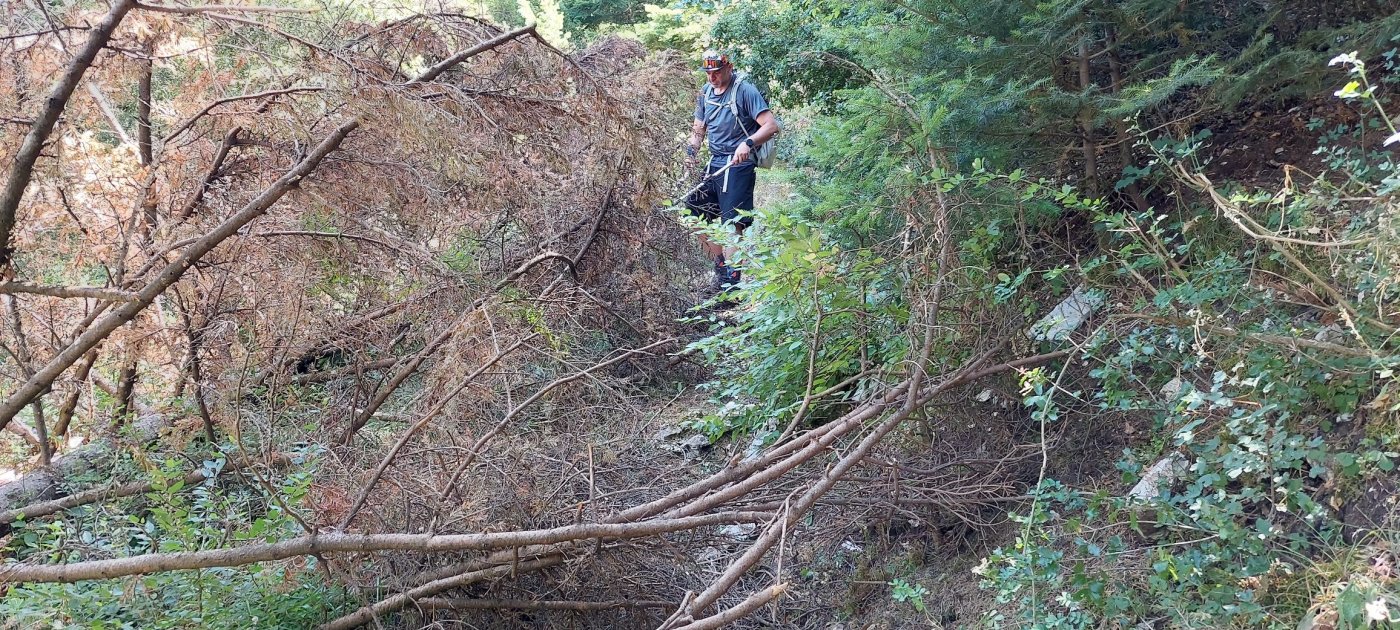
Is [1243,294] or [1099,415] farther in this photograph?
[1099,415]

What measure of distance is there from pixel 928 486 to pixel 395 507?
2285 mm

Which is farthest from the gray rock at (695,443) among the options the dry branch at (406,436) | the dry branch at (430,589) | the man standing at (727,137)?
the dry branch at (430,589)

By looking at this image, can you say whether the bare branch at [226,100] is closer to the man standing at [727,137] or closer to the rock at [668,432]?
the rock at [668,432]

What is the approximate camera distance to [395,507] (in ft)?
12.2

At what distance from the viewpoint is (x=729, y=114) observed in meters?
6.68

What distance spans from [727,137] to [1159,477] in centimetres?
434

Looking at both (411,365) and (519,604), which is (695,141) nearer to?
(411,365)

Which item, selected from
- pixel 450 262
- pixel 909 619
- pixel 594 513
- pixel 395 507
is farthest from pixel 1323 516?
pixel 450 262

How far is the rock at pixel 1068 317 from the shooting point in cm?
354

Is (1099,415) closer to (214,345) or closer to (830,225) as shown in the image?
(830,225)

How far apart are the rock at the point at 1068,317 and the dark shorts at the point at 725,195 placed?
277cm

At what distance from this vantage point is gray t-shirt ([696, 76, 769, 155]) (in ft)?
21.6

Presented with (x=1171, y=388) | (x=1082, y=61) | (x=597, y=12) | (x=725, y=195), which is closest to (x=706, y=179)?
(x=725, y=195)

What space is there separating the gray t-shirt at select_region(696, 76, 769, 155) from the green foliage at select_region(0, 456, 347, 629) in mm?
4022
